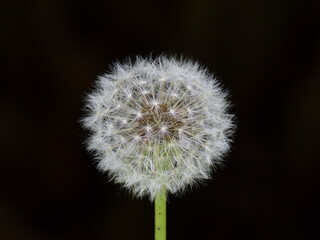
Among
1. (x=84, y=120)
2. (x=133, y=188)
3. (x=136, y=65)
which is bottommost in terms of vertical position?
(x=133, y=188)

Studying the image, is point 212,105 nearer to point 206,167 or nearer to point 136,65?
point 206,167

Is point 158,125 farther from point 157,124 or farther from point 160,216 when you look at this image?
point 160,216

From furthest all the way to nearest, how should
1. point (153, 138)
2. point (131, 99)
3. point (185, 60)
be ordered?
point (185, 60) < point (131, 99) < point (153, 138)

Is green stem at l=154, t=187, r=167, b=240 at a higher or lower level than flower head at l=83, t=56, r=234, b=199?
lower

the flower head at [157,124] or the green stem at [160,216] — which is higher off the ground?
the flower head at [157,124]

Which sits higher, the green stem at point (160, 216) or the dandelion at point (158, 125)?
the dandelion at point (158, 125)

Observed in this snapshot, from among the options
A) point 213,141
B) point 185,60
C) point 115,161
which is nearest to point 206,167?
point 213,141

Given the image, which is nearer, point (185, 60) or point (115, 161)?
point (115, 161)
